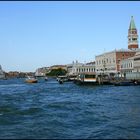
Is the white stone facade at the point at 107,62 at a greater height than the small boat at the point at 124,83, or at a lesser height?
greater

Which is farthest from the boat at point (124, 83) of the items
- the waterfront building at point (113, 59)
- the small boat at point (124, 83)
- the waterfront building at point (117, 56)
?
the waterfront building at point (113, 59)

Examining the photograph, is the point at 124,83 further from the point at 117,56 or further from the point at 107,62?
the point at 107,62

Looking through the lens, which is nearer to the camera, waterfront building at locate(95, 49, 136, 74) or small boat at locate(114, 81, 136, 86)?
small boat at locate(114, 81, 136, 86)

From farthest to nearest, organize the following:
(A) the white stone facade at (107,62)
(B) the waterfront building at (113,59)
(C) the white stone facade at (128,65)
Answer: (A) the white stone facade at (107,62) < (B) the waterfront building at (113,59) < (C) the white stone facade at (128,65)

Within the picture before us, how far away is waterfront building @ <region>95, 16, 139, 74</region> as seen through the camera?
3930 inches

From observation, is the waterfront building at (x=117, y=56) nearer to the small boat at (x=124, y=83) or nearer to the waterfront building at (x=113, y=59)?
the waterfront building at (x=113, y=59)

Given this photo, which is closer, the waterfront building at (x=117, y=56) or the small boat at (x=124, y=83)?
the small boat at (x=124, y=83)

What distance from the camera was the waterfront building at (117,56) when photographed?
9981 centimetres

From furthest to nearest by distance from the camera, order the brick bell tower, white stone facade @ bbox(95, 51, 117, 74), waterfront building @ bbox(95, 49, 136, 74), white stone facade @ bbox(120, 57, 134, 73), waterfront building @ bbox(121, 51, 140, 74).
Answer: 1. the brick bell tower
2. white stone facade @ bbox(95, 51, 117, 74)
3. waterfront building @ bbox(95, 49, 136, 74)
4. white stone facade @ bbox(120, 57, 134, 73)
5. waterfront building @ bbox(121, 51, 140, 74)

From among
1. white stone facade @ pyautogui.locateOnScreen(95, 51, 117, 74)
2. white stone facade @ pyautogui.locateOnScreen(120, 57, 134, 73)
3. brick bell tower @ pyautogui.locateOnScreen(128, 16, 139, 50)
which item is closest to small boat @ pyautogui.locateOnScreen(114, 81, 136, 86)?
white stone facade @ pyautogui.locateOnScreen(120, 57, 134, 73)

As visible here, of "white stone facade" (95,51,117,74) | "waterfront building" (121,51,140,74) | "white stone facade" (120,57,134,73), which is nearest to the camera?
"waterfront building" (121,51,140,74)

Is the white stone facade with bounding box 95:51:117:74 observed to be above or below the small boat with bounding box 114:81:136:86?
above

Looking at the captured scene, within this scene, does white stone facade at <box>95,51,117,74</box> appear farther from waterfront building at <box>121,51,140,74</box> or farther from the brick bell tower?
waterfront building at <box>121,51,140,74</box>

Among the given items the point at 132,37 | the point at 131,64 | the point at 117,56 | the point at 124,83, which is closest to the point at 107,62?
the point at 117,56
